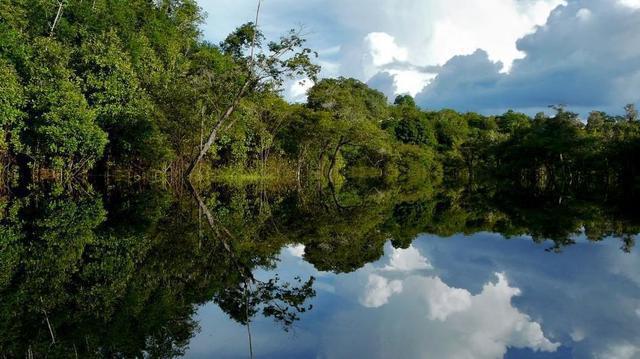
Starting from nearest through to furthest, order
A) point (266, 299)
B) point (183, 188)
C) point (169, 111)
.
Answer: point (266, 299) → point (183, 188) → point (169, 111)

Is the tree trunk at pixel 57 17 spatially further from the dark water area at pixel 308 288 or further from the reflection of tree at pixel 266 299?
the reflection of tree at pixel 266 299

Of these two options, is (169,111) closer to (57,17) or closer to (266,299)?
(57,17)

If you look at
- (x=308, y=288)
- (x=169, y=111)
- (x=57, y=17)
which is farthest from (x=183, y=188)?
(x=308, y=288)

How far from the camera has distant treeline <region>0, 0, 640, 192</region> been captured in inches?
1244

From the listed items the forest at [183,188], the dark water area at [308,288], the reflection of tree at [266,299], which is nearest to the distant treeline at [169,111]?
the forest at [183,188]

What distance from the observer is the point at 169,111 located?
3697cm

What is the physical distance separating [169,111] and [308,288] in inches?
1191

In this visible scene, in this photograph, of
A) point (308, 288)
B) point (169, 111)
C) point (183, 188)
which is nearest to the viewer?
point (308, 288)

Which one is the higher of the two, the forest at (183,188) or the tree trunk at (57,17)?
the tree trunk at (57,17)

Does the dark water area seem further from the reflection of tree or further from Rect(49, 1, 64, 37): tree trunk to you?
Rect(49, 1, 64, 37): tree trunk

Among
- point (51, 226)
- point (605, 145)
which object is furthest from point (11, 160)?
point (605, 145)

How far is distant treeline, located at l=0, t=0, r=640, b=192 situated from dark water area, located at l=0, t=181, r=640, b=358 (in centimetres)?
1622

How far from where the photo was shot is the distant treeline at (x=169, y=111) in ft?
104

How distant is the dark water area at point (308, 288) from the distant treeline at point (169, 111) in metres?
16.2
